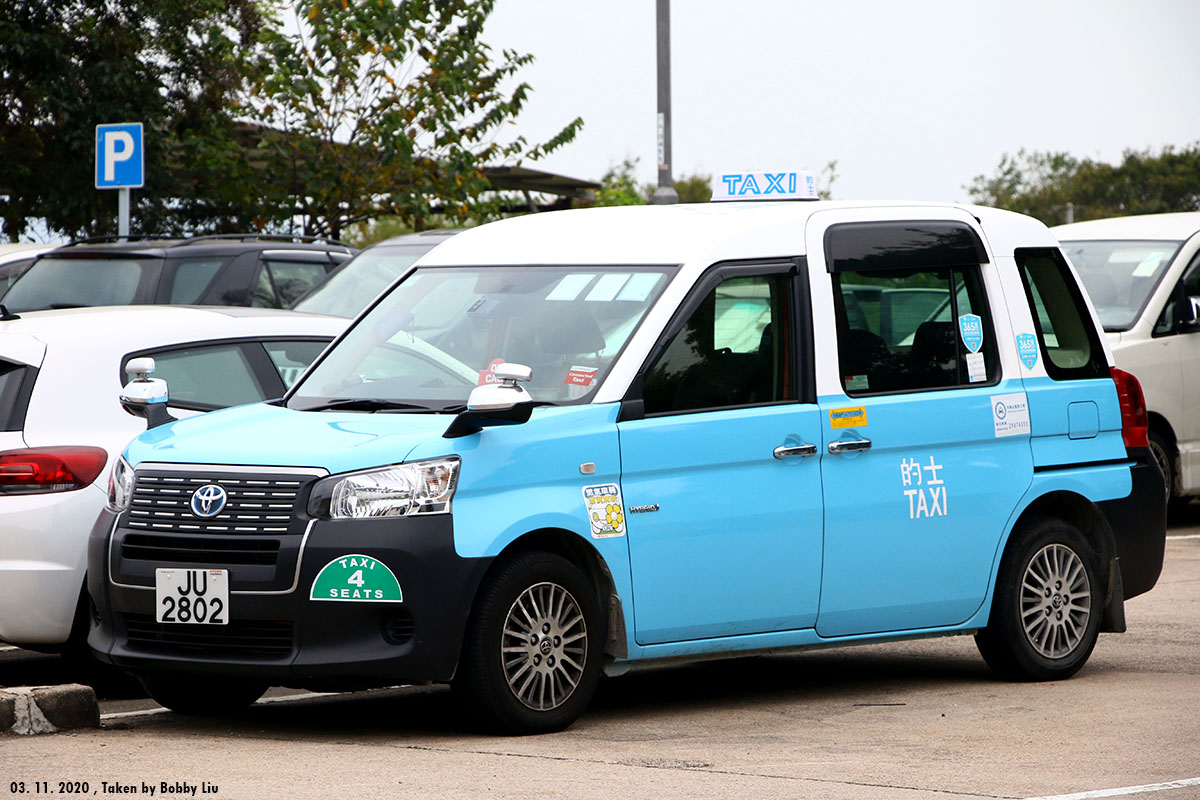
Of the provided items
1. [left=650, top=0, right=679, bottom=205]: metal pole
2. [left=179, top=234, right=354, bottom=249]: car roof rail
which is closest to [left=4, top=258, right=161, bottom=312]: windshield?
[left=179, top=234, right=354, bottom=249]: car roof rail

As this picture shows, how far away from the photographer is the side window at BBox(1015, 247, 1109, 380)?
898 centimetres

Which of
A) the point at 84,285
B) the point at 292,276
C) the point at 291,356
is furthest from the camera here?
the point at 292,276

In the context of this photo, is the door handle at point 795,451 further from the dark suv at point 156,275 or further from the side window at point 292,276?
the side window at point 292,276

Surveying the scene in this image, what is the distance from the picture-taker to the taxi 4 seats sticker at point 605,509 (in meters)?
7.33

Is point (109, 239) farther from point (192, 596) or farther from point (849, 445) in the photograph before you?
point (849, 445)

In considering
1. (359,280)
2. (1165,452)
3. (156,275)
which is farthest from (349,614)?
(1165,452)

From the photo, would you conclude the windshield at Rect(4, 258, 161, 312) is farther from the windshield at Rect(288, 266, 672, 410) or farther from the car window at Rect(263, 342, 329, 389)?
the windshield at Rect(288, 266, 672, 410)

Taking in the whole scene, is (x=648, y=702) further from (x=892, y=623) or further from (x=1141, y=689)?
(x=1141, y=689)

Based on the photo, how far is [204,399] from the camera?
29.3ft

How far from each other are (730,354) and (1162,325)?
25.0 ft

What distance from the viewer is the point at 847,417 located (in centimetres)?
812

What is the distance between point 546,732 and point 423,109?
19461mm

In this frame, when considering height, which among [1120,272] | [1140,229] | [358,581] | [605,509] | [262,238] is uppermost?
[262,238]

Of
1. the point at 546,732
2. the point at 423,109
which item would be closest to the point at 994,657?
the point at 546,732
